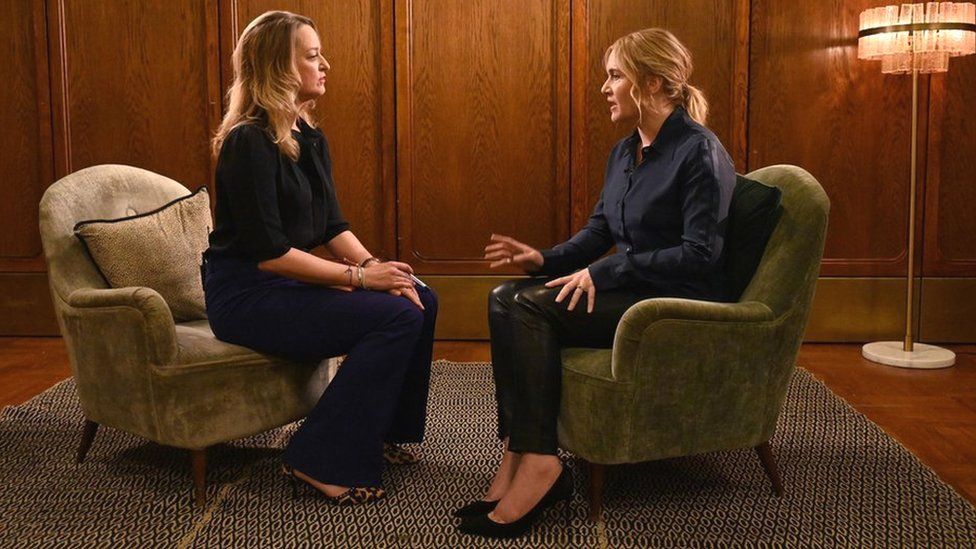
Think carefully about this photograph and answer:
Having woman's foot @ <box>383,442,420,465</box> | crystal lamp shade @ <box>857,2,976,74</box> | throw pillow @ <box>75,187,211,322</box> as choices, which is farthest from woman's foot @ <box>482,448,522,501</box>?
crystal lamp shade @ <box>857,2,976,74</box>

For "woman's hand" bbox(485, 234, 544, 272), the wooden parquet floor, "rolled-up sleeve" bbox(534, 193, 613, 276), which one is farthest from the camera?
the wooden parquet floor

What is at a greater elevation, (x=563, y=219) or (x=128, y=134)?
(x=128, y=134)

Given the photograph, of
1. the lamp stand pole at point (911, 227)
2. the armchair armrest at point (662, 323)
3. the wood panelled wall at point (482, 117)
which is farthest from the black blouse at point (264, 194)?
the lamp stand pole at point (911, 227)

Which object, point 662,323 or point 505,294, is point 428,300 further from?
point 662,323

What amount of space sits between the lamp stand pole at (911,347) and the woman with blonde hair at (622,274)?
2.00 meters

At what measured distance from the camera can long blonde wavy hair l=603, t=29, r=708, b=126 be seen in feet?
7.29

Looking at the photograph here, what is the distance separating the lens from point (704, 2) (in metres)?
4.16

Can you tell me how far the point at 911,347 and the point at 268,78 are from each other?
2.97m

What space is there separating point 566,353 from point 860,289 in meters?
2.57

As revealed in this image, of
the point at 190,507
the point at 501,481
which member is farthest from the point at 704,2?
the point at 190,507

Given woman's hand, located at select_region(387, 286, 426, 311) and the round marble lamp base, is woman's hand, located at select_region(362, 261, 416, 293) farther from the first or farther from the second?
the round marble lamp base

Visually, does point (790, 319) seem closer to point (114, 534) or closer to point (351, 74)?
point (114, 534)

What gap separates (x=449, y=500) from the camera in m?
2.21

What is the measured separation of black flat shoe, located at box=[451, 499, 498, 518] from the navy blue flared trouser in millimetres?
236
